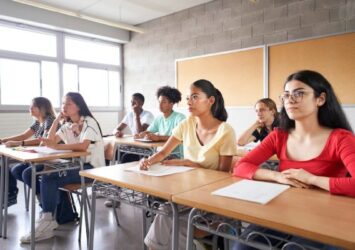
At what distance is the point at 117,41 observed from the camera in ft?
22.3

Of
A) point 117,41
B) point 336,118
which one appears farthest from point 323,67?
point 117,41

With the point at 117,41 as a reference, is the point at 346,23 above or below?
below

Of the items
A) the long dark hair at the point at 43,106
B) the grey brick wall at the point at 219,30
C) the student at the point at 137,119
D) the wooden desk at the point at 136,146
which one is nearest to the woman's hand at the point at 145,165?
the wooden desk at the point at 136,146

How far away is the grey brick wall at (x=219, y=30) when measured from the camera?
4062 millimetres

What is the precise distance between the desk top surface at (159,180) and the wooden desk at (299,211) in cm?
9

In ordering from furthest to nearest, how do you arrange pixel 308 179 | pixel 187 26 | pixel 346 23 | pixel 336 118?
pixel 187 26, pixel 346 23, pixel 336 118, pixel 308 179

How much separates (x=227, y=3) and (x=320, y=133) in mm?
4237

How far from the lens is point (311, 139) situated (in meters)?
1.36

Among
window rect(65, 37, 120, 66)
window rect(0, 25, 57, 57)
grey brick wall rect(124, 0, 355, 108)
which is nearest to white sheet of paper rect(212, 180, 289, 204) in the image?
grey brick wall rect(124, 0, 355, 108)

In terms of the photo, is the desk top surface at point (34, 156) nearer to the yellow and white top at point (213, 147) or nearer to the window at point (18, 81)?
the yellow and white top at point (213, 147)

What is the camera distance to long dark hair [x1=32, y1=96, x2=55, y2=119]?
308cm

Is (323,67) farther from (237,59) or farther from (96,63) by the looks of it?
(96,63)

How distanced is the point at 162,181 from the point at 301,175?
61 cm

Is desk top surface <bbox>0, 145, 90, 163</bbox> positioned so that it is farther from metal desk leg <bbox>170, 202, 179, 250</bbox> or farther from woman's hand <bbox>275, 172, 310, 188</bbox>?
woman's hand <bbox>275, 172, 310, 188</bbox>
